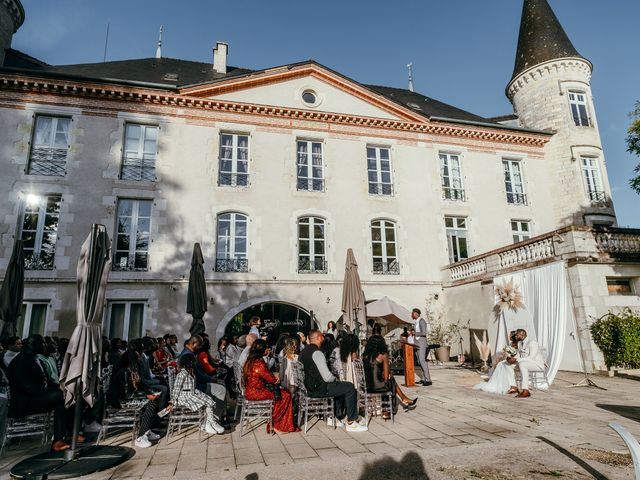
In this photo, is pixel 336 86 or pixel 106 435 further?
pixel 336 86

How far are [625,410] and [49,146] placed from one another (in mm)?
16805

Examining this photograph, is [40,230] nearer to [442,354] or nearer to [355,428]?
[355,428]

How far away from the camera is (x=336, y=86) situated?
15.8m

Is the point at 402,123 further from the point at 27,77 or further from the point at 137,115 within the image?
the point at 27,77

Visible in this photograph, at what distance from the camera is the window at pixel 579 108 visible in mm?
16642

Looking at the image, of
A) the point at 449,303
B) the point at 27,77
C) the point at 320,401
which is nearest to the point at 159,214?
the point at 27,77

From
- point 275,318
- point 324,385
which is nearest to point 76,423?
point 324,385

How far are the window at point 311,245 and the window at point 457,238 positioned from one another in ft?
17.8

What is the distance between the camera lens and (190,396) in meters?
5.06

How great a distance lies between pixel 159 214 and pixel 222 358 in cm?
652

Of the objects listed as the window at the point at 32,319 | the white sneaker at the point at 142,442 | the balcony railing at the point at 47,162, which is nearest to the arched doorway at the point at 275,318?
the window at the point at 32,319

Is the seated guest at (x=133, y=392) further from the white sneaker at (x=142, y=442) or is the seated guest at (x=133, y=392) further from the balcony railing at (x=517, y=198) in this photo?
the balcony railing at (x=517, y=198)

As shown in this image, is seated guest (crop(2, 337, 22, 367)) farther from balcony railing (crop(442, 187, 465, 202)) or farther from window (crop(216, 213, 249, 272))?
balcony railing (crop(442, 187, 465, 202))

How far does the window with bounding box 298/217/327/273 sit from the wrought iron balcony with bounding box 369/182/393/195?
101 inches
